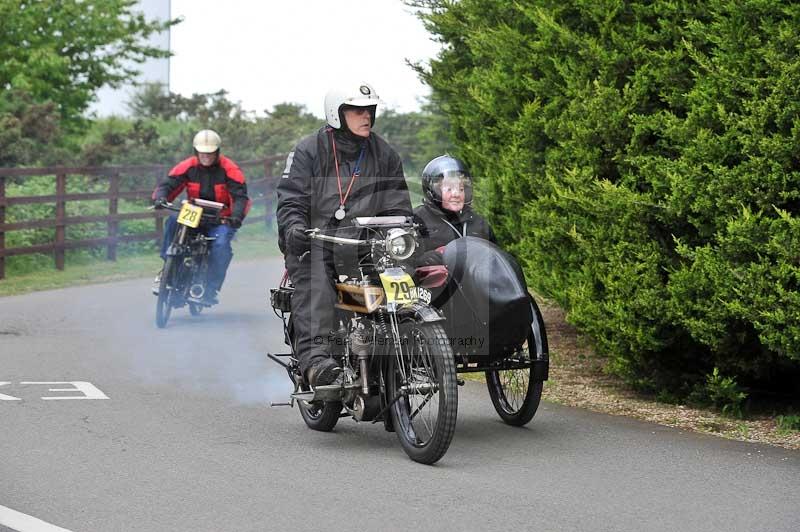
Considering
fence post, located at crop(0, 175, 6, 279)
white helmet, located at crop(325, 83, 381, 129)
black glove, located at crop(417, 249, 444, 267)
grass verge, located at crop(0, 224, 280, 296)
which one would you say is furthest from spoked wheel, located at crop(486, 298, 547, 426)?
fence post, located at crop(0, 175, 6, 279)

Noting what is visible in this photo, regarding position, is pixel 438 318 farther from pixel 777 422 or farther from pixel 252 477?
pixel 777 422

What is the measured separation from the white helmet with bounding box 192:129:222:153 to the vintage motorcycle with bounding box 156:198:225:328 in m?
0.56

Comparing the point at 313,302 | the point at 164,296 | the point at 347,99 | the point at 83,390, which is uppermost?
the point at 347,99

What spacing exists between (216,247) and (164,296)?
89 centimetres

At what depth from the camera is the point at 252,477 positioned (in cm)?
694

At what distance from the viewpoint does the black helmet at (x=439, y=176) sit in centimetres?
840

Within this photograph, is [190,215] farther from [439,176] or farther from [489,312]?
[489,312]

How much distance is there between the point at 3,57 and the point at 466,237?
2439cm

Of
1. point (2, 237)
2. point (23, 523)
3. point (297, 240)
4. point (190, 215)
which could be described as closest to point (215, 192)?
point (190, 215)

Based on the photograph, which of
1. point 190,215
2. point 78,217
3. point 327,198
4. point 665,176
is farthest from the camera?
point 78,217

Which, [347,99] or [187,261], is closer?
[347,99]

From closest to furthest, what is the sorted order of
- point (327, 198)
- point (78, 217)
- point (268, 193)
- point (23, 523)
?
point (23, 523) → point (327, 198) → point (78, 217) → point (268, 193)

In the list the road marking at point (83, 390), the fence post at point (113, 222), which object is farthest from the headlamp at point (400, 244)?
the fence post at point (113, 222)

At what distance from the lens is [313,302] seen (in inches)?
309
